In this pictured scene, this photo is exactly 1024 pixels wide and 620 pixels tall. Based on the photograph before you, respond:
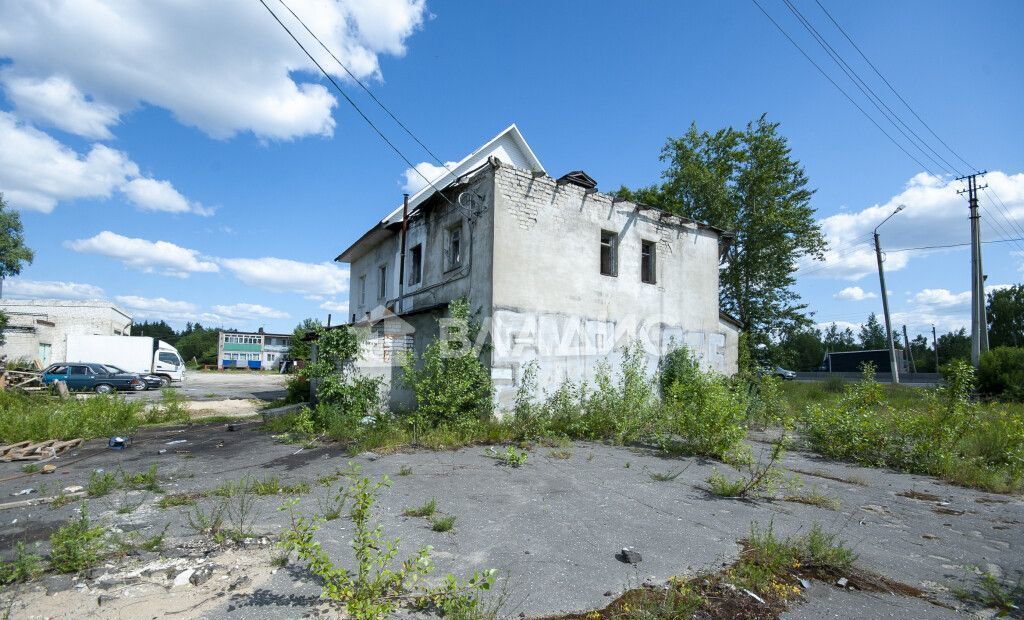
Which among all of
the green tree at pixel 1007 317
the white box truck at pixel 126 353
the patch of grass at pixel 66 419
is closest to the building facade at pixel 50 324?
the white box truck at pixel 126 353

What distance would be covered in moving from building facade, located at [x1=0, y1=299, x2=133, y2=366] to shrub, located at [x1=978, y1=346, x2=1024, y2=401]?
45.4m

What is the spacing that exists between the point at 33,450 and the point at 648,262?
13973 mm

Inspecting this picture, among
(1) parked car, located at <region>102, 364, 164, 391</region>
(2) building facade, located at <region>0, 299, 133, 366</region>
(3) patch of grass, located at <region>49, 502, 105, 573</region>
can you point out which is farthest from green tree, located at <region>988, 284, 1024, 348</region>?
(2) building facade, located at <region>0, 299, 133, 366</region>

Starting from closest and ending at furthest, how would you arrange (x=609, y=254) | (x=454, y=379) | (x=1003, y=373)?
(x=454, y=379)
(x=609, y=254)
(x=1003, y=373)

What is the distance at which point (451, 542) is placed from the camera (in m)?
4.36

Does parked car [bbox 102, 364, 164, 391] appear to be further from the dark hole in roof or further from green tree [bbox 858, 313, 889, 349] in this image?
green tree [bbox 858, 313, 889, 349]

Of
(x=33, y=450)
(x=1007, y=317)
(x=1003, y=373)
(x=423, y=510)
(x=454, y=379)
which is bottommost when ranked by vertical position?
(x=33, y=450)

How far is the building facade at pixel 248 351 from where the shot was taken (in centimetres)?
5919

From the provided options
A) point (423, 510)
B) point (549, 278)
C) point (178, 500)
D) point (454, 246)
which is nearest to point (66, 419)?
point (178, 500)

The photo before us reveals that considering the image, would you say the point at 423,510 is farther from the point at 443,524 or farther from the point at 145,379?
the point at 145,379

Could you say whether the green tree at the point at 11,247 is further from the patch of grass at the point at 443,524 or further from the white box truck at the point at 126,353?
the patch of grass at the point at 443,524

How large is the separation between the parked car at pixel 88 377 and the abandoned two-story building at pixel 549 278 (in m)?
16.4

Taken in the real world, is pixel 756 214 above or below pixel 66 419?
above

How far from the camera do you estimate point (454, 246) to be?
1216 cm
